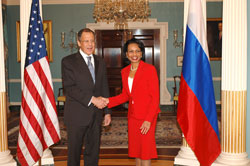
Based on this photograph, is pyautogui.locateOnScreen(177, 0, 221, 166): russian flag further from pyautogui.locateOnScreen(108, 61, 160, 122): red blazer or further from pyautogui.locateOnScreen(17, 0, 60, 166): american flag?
pyautogui.locateOnScreen(17, 0, 60, 166): american flag

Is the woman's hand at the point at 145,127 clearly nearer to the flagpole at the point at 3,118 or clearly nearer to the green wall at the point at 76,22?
the flagpole at the point at 3,118

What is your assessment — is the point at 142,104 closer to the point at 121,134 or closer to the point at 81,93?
the point at 81,93

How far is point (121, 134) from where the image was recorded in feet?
20.1

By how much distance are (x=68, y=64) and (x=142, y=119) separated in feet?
3.28

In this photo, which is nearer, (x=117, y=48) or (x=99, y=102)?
(x=99, y=102)

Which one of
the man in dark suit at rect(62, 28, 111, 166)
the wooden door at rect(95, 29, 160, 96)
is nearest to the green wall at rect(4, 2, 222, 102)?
the wooden door at rect(95, 29, 160, 96)

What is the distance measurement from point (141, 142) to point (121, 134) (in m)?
3.07

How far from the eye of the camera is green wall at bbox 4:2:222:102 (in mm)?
9062

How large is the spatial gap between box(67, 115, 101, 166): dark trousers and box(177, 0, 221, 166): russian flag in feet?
3.29

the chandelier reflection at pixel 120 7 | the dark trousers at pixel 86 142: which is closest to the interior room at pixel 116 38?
the chandelier reflection at pixel 120 7

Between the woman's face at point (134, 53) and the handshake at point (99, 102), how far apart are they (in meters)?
0.54

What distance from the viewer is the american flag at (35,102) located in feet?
10.8

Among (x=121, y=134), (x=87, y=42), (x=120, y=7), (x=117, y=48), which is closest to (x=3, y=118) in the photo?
(x=87, y=42)

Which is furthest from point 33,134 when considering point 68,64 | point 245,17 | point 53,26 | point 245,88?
point 53,26
